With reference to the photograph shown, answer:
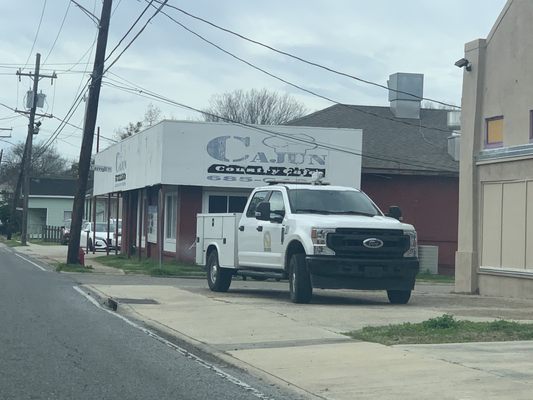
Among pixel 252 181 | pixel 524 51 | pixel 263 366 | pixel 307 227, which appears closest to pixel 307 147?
pixel 252 181

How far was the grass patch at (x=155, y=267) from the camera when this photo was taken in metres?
26.7

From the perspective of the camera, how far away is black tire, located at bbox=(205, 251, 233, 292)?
18.9 m

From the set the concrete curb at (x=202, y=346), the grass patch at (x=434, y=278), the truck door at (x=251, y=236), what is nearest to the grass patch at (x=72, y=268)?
the concrete curb at (x=202, y=346)

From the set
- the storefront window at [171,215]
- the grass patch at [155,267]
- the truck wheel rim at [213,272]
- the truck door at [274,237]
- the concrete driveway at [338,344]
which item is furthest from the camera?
the storefront window at [171,215]

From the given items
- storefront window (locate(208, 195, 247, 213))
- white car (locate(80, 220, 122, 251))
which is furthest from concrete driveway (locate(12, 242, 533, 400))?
white car (locate(80, 220, 122, 251))

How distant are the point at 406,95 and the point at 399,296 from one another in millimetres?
21848

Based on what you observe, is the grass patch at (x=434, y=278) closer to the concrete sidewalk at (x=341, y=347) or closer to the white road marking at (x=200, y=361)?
the concrete sidewalk at (x=341, y=347)

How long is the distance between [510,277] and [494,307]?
264 centimetres

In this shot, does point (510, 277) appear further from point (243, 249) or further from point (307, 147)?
point (307, 147)

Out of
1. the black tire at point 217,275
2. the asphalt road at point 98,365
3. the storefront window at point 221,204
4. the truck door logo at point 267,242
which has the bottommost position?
the asphalt road at point 98,365

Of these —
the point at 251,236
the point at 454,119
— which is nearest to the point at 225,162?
the point at 454,119

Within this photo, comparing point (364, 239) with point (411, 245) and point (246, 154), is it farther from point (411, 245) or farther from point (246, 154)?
point (246, 154)

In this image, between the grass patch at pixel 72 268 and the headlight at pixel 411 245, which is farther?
the grass patch at pixel 72 268

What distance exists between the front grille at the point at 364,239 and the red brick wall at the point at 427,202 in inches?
681
